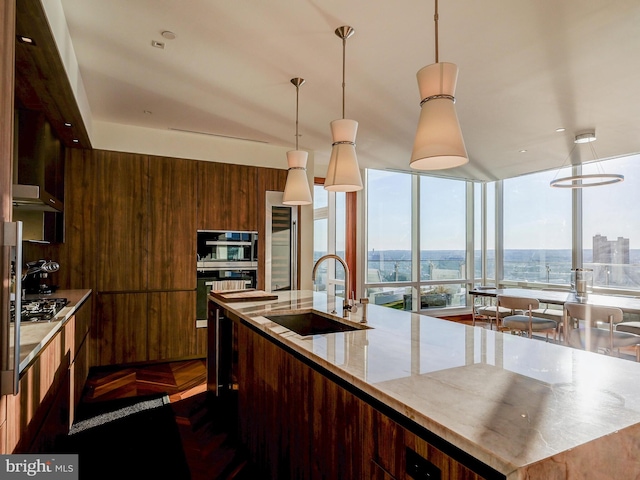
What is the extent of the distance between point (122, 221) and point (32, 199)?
157 cm

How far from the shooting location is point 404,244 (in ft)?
22.8

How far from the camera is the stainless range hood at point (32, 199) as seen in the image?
8.18 feet

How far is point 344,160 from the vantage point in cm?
227

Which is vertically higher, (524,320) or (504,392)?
(504,392)

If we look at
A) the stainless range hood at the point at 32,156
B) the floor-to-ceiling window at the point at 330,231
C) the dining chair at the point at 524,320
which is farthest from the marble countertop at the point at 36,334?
the floor-to-ceiling window at the point at 330,231

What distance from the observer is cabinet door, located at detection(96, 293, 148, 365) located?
4.06 meters

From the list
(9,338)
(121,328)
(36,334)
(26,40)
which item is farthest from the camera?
(121,328)

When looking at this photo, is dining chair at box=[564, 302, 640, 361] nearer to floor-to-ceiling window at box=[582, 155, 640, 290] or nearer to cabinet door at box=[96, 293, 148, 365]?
floor-to-ceiling window at box=[582, 155, 640, 290]

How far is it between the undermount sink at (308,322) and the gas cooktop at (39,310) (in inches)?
48.5

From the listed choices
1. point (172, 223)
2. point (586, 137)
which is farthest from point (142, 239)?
point (586, 137)

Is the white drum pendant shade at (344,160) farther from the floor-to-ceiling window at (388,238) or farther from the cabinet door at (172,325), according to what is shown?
the floor-to-ceiling window at (388,238)

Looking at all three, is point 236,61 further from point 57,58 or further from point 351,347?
point 351,347

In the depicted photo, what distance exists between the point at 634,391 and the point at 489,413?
0.49 meters

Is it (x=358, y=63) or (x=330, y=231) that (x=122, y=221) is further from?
(x=330, y=231)
